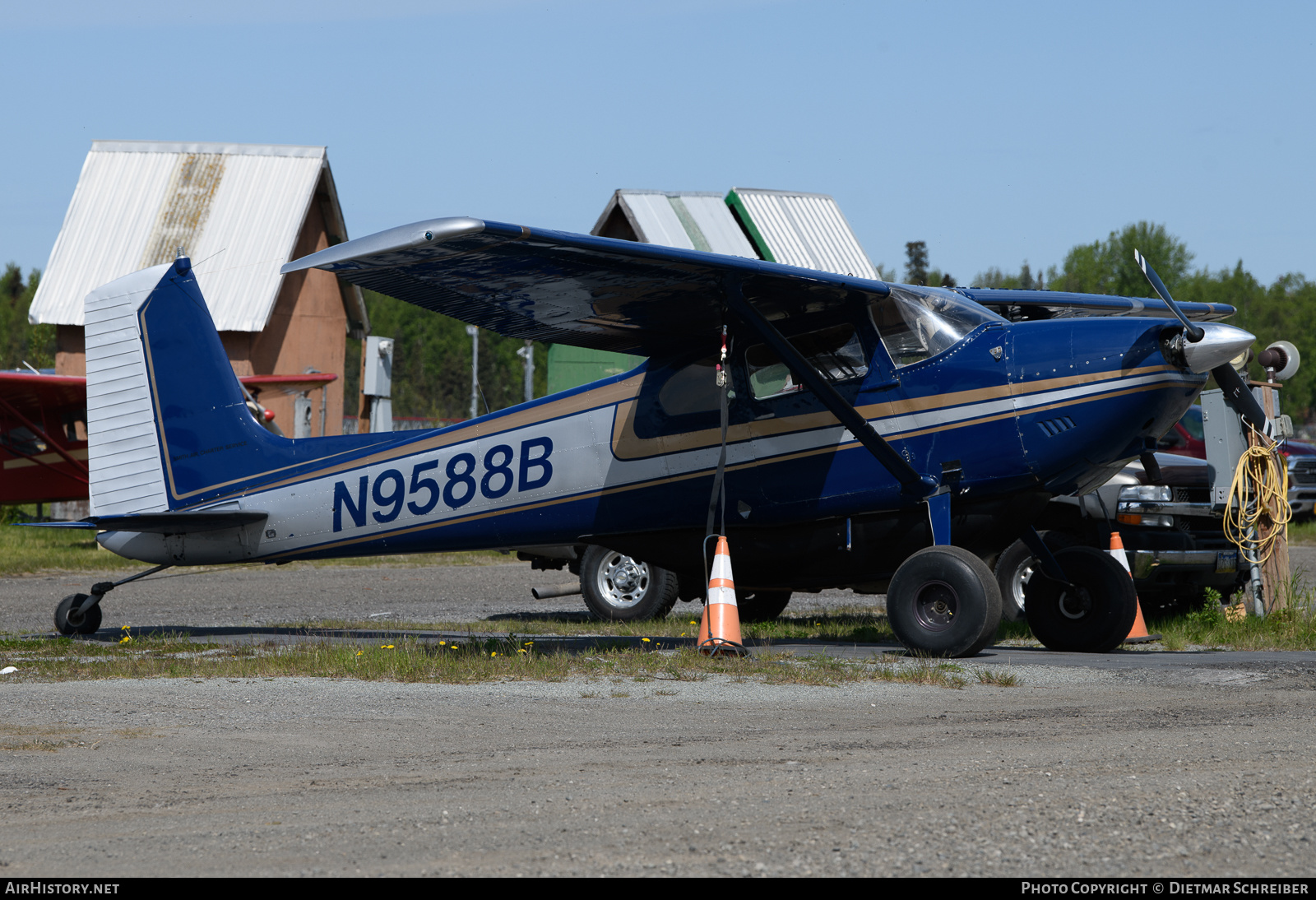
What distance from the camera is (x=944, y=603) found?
8.32m

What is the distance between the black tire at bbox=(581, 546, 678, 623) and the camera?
12.3 m

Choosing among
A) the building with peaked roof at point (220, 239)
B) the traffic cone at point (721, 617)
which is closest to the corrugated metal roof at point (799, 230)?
the building with peaked roof at point (220, 239)

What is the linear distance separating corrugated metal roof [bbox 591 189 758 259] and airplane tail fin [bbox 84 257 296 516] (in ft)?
59.8

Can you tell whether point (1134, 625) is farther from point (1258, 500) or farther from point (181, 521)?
point (181, 521)

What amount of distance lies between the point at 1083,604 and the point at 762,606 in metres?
4.12

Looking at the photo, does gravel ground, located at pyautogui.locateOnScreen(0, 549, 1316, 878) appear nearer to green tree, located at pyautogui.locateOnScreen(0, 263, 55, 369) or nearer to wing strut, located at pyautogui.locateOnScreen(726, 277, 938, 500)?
wing strut, located at pyautogui.locateOnScreen(726, 277, 938, 500)

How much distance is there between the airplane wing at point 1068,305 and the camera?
10.4 m

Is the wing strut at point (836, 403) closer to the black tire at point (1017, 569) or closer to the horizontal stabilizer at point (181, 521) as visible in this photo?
the black tire at point (1017, 569)

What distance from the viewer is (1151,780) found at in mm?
4484

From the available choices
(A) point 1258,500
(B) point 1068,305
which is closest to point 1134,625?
(A) point 1258,500

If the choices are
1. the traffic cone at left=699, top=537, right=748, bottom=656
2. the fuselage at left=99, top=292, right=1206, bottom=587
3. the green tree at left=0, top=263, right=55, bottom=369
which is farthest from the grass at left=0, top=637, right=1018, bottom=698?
the green tree at left=0, top=263, right=55, bottom=369

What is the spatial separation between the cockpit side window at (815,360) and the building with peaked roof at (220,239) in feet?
69.4

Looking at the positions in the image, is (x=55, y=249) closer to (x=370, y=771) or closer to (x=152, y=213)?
(x=152, y=213)

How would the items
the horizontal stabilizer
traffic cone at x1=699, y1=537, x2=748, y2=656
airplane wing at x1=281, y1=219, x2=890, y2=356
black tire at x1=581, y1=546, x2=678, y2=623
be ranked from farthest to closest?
1. black tire at x1=581, y1=546, x2=678, y2=623
2. the horizontal stabilizer
3. traffic cone at x1=699, y1=537, x2=748, y2=656
4. airplane wing at x1=281, y1=219, x2=890, y2=356
